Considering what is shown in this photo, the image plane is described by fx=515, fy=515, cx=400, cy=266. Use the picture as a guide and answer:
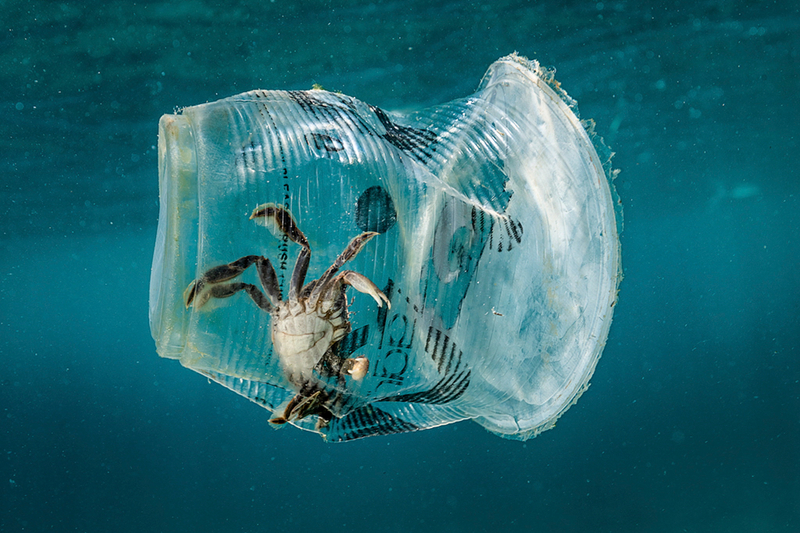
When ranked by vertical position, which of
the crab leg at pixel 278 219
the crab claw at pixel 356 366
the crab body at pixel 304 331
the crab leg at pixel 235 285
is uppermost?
the crab leg at pixel 278 219

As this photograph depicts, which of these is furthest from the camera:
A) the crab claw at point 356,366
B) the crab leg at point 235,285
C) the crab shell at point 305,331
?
the crab claw at point 356,366

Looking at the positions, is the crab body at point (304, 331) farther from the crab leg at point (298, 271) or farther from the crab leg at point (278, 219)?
the crab leg at point (278, 219)

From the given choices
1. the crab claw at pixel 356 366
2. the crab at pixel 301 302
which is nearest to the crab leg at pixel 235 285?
the crab at pixel 301 302

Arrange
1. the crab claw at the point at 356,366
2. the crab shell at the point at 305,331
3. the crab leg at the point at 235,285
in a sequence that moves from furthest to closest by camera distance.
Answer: the crab claw at the point at 356,366 → the crab shell at the point at 305,331 → the crab leg at the point at 235,285

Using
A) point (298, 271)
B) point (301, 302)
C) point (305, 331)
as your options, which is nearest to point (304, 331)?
point (305, 331)

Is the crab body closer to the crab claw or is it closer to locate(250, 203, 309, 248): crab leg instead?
the crab claw

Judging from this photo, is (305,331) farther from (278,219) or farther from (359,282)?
(278,219)

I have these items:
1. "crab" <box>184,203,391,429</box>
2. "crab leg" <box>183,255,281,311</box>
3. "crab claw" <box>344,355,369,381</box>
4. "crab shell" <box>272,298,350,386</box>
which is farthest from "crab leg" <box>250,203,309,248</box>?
"crab claw" <box>344,355,369,381</box>
